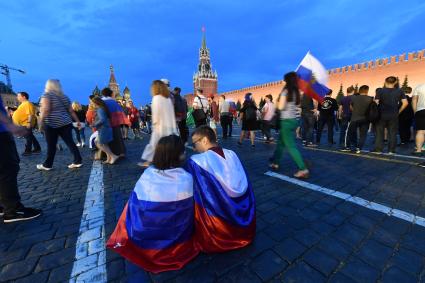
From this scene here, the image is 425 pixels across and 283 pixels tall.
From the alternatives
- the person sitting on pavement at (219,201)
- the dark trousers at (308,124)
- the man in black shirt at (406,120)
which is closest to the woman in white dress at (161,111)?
the person sitting on pavement at (219,201)

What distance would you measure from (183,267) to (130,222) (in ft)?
1.94

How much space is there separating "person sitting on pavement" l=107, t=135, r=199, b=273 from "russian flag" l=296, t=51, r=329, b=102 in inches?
131

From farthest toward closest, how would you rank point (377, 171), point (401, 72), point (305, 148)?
point (401, 72)
point (305, 148)
point (377, 171)

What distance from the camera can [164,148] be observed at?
185 cm

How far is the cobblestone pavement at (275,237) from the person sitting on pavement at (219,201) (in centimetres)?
15

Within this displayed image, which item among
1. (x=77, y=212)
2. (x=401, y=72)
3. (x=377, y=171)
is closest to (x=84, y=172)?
(x=77, y=212)

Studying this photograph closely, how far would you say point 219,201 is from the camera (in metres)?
1.91

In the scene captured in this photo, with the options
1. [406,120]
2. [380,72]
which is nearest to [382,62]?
[380,72]

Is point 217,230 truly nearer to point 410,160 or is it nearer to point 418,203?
point 418,203

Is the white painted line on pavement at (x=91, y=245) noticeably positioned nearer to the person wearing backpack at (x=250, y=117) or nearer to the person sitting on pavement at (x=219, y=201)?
the person sitting on pavement at (x=219, y=201)

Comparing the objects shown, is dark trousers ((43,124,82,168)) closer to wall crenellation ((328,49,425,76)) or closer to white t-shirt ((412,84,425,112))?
white t-shirt ((412,84,425,112))

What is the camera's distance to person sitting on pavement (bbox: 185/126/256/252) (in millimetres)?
1897

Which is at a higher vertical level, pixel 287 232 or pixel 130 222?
pixel 130 222

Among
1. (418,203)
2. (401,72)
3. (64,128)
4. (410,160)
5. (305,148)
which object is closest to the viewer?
(418,203)
